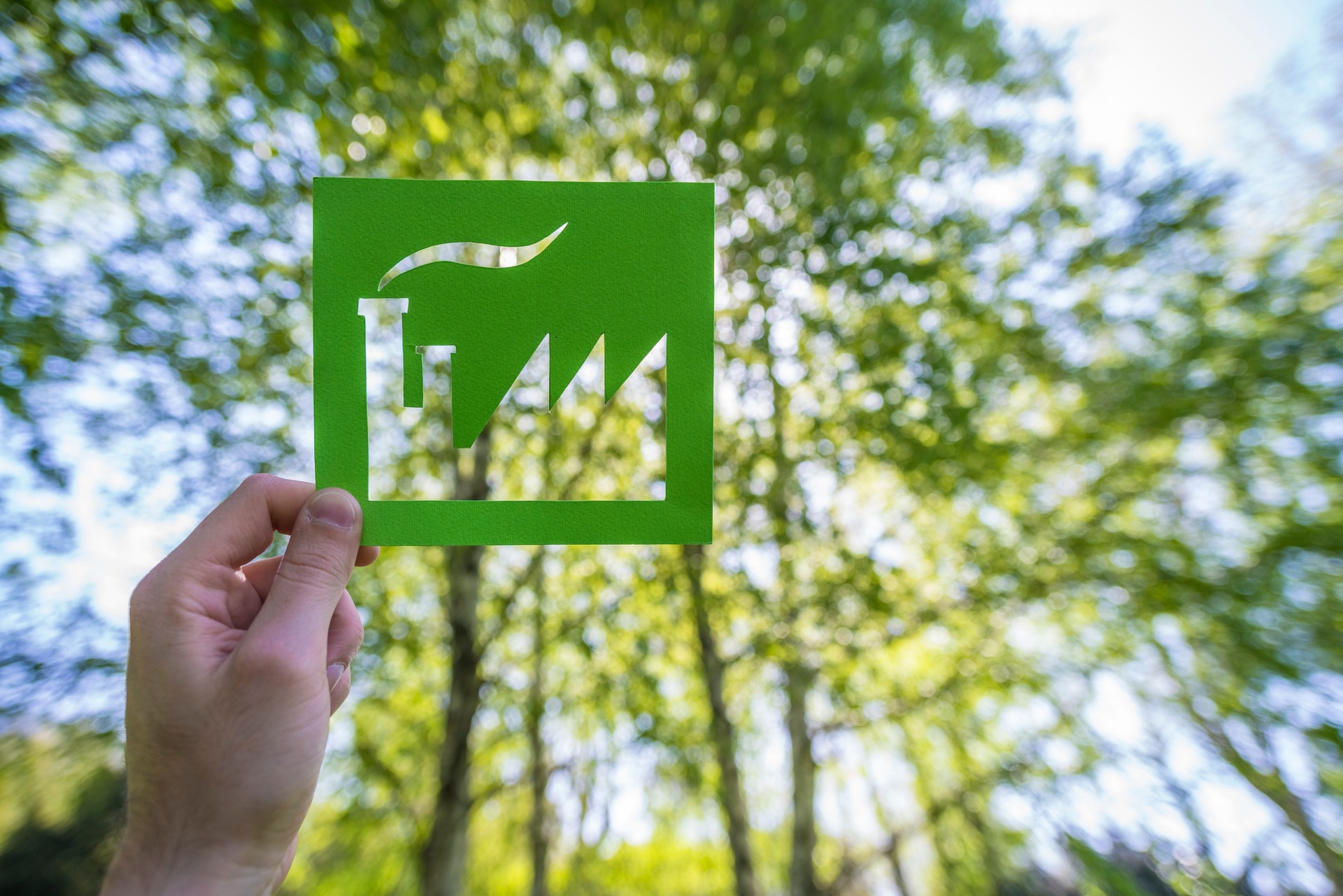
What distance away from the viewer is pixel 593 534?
1.26 metres

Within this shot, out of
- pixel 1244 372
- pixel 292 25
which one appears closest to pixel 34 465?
pixel 292 25

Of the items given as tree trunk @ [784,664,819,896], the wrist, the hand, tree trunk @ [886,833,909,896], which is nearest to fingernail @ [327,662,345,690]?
the hand

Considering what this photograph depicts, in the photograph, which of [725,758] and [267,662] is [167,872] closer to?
[267,662]

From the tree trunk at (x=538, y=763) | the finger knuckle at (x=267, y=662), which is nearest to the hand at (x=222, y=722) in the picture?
the finger knuckle at (x=267, y=662)

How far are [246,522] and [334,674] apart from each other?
35cm

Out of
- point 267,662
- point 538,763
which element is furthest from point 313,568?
point 538,763

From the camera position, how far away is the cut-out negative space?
1.28 meters

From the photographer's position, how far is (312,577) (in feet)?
3.77

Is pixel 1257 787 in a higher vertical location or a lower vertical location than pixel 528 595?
lower

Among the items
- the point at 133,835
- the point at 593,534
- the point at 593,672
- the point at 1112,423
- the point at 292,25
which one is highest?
the point at 292,25

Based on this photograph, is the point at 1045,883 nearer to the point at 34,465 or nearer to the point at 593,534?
the point at 593,534

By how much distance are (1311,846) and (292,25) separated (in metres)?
6.51

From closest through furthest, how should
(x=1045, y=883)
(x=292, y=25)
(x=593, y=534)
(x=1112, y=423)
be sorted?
(x=593, y=534) → (x=292, y=25) → (x=1112, y=423) → (x=1045, y=883)

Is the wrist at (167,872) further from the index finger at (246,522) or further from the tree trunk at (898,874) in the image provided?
the tree trunk at (898,874)
